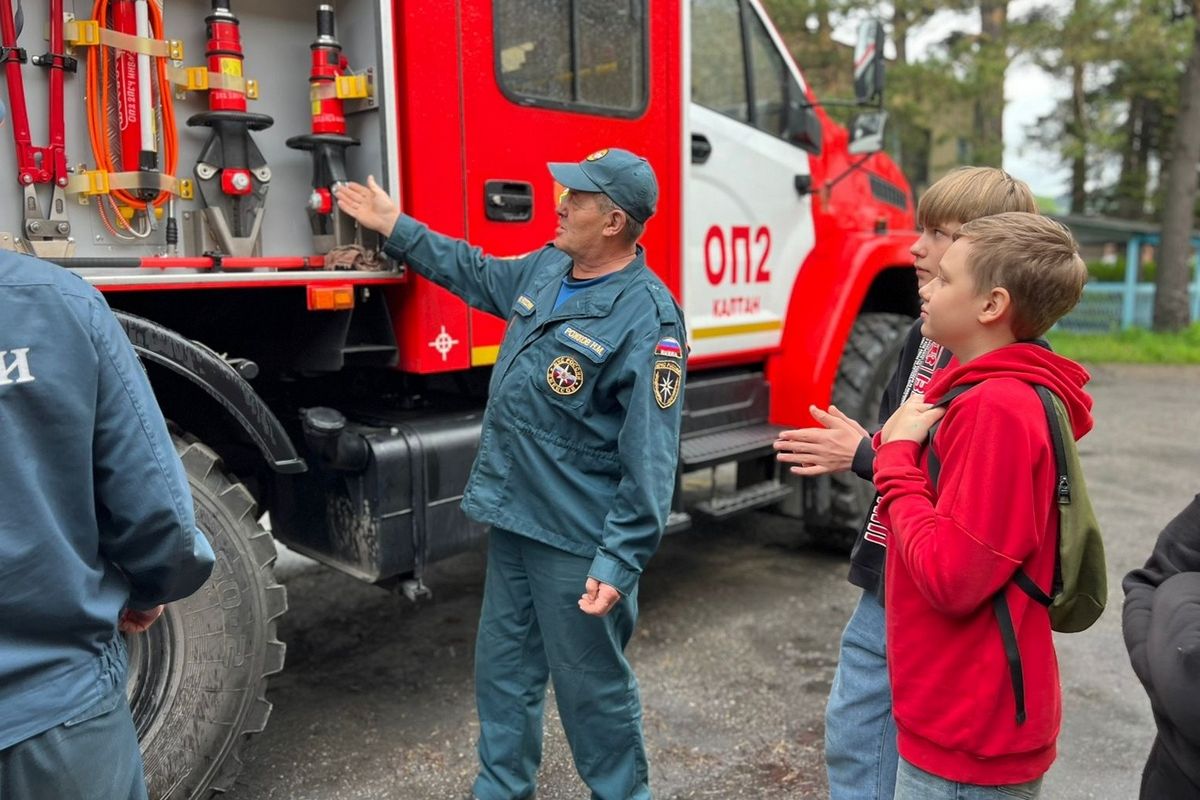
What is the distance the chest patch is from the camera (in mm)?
2332

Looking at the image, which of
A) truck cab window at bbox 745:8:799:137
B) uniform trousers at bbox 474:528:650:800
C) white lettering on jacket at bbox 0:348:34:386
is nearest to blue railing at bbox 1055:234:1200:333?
truck cab window at bbox 745:8:799:137

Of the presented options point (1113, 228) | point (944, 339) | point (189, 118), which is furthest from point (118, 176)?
point (1113, 228)

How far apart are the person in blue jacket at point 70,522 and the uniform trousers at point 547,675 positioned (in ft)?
3.63

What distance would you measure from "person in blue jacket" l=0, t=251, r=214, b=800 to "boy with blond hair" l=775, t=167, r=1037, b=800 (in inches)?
45.7

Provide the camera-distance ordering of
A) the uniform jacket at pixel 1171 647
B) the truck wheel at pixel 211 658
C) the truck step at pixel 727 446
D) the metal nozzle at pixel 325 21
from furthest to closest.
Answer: the truck step at pixel 727 446 → the metal nozzle at pixel 325 21 → the truck wheel at pixel 211 658 → the uniform jacket at pixel 1171 647

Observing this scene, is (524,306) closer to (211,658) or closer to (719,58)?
(211,658)

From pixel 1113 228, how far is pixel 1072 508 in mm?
16728

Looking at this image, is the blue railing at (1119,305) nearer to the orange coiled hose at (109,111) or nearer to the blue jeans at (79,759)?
the orange coiled hose at (109,111)

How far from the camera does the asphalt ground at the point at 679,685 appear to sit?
2914mm

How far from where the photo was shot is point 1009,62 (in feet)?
38.2

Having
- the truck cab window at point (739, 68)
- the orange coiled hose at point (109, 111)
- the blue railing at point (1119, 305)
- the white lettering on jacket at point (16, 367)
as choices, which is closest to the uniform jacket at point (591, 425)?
the orange coiled hose at point (109, 111)

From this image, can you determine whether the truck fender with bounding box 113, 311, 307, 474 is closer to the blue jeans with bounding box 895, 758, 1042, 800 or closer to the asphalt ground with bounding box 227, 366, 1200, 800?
the asphalt ground with bounding box 227, 366, 1200, 800

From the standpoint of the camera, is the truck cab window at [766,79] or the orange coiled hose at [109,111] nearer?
the orange coiled hose at [109,111]

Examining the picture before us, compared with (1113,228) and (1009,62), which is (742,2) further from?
(1113,228)
